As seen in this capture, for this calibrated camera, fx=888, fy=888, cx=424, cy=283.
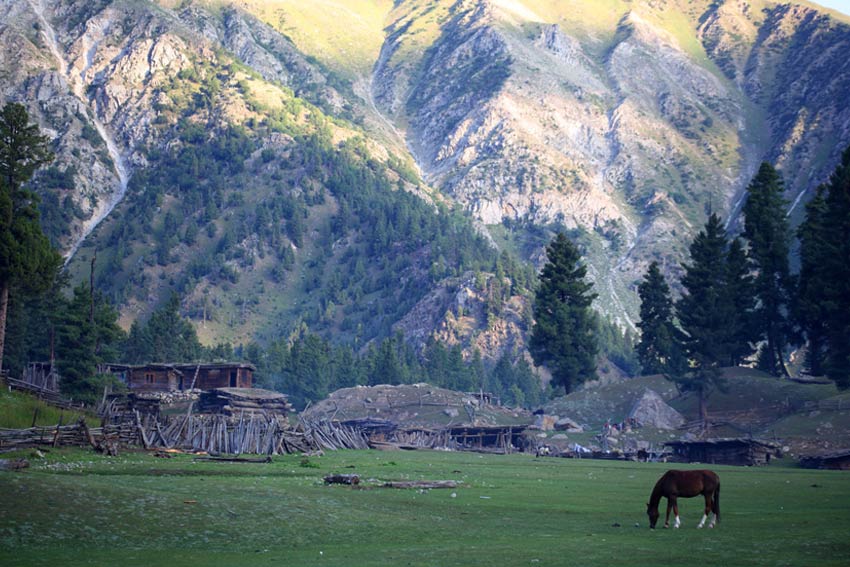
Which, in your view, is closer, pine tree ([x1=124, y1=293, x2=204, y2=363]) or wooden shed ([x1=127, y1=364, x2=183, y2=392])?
wooden shed ([x1=127, y1=364, x2=183, y2=392])

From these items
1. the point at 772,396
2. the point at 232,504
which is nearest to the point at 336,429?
the point at 772,396

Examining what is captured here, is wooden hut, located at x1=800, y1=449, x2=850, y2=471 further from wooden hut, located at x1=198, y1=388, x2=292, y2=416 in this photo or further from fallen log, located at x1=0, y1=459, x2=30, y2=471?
fallen log, located at x1=0, y1=459, x2=30, y2=471

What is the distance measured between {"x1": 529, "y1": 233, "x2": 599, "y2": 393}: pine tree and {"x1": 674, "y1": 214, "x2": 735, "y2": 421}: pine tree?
591 inches

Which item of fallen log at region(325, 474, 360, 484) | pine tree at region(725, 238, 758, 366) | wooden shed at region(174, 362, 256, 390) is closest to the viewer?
fallen log at region(325, 474, 360, 484)

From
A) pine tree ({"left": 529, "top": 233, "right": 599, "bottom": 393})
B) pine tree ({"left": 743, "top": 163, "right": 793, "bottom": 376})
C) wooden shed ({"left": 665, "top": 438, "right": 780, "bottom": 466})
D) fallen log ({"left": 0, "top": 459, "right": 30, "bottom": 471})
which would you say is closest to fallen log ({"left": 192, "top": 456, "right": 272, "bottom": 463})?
fallen log ({"left": 0, "top": 459, "right": 30, "bottom": 471})

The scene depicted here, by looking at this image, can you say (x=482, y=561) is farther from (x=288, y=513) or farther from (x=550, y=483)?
(x=550, y=483)

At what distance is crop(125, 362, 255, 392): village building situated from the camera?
319 feet

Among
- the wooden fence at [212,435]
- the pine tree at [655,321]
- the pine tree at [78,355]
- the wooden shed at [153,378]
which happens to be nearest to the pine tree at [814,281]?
the pine tree at [655,321]

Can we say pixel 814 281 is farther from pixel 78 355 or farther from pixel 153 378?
pixel 153 378

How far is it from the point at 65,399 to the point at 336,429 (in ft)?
69.7

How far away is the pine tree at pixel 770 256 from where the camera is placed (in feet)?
294

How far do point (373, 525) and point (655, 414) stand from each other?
213 feet

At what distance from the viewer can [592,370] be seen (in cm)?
10562

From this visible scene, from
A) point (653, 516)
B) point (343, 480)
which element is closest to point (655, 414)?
point (343, 480)
